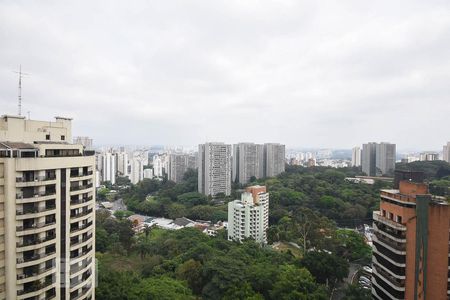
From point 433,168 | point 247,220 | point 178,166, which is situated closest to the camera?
point 247,220

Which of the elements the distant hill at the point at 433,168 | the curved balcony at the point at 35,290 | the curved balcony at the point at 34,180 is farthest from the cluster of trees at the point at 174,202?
the distant hill at the point at 433,168

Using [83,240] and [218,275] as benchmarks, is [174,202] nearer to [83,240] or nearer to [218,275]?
[218,275]

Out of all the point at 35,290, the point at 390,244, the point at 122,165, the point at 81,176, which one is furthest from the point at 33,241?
the point at 122,165

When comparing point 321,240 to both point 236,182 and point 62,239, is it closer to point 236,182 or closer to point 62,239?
point 62,239

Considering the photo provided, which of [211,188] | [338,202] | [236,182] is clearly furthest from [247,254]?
[236,182]

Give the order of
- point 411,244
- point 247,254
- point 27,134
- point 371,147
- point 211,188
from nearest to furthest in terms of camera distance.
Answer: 1. point 27,134
2. point 411,244
3. point 247,254
4. point 211,188
5. point 371,147

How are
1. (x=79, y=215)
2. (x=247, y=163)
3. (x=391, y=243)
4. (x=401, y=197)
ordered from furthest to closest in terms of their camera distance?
(x=247, y=163)
(x=391, y=243)
(x=401, y=197)
(x=79, y=215)
